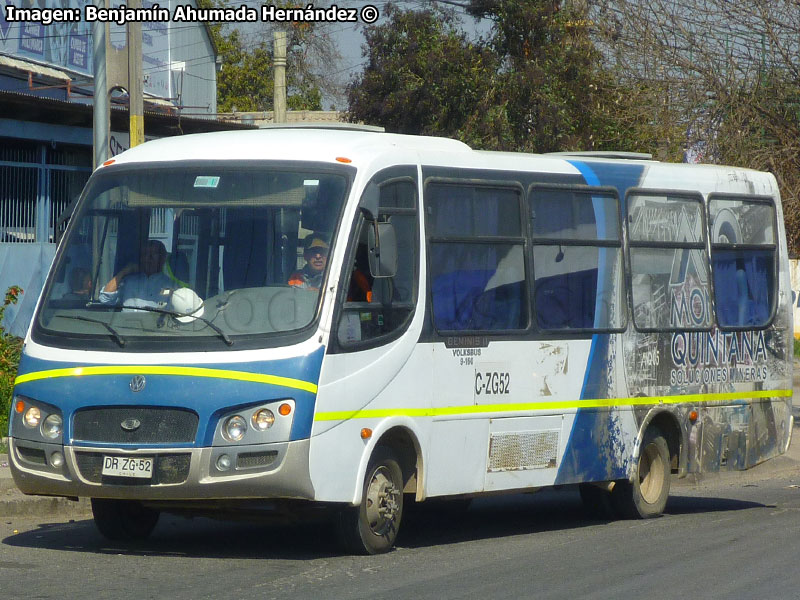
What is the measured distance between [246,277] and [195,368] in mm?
678

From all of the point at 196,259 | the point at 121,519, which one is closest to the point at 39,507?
the point at 121,519

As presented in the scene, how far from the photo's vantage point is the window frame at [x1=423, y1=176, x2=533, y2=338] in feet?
28.8

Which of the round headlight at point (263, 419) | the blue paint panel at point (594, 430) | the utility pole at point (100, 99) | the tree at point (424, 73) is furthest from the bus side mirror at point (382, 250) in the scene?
the tree at point (424, 73)

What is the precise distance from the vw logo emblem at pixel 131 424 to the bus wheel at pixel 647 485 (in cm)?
437

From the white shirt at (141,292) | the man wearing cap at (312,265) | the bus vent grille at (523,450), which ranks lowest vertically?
the bus vent grille at (523,450)

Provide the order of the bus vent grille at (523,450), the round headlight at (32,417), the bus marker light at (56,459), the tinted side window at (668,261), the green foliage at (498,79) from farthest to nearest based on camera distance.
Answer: the green foliage at (498,79)
the tinted side window at (668,261)
the bus vent grille at (523,450)
the round headlight at (32,417)
the bus marker light at (56,459)

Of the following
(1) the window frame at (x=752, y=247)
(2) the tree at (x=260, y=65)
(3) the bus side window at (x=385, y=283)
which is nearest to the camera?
(3) the bus side window at (x=385, y=283)

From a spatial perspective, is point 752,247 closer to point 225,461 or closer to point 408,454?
point 408,454

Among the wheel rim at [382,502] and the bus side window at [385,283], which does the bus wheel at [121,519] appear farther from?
the bus side window at [385,283]

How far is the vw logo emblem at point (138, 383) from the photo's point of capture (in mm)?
7715

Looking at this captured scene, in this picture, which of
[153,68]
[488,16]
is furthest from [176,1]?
[488,16]

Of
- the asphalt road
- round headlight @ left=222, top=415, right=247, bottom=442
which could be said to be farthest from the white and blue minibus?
the asphalt road

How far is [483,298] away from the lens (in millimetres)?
9164

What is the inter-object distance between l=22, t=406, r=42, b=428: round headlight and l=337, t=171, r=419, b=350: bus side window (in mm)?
1844
